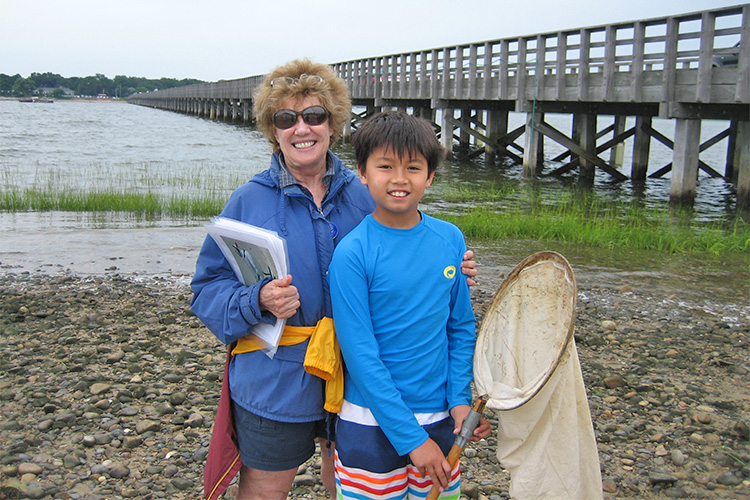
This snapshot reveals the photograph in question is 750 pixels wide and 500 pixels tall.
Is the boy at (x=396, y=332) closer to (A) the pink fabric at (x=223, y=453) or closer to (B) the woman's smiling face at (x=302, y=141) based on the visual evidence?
(B) the woman's smiling face at (x=302, y=141)

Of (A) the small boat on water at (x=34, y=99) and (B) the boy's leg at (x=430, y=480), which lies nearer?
(B) the boy's leg at (x=430, y=480)

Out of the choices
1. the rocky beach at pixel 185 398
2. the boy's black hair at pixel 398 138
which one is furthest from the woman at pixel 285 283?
the rocky beach at pixel 185 398

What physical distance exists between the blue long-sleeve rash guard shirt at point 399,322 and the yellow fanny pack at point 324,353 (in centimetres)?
5

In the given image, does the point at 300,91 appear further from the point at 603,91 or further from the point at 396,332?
the point at 603,91

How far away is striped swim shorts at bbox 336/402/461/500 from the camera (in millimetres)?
2211

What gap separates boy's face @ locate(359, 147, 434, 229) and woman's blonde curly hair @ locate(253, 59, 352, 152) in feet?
1.25

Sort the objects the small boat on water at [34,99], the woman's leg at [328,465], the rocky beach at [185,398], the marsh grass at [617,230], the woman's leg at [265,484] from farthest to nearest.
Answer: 1. the small boat on water at [34,99]
2. the marsh grass at [617,230]
3. the rocky beach at [185,398]
4. the woman's leg at [328,465]
5. the woman's leg at [265,484]

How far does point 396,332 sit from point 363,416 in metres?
0.30

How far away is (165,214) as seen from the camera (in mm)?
13039

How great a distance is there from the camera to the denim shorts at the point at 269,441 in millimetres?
2320

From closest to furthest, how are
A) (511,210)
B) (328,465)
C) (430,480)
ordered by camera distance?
(430,480) → (328,465) → (511,210)

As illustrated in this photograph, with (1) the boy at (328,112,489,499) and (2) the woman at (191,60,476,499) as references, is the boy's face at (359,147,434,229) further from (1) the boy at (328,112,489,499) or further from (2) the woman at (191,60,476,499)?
(2) the woman at (191,60,476,499)

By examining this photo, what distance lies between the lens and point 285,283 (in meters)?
2.18

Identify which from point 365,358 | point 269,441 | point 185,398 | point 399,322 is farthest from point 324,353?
point 185,398
